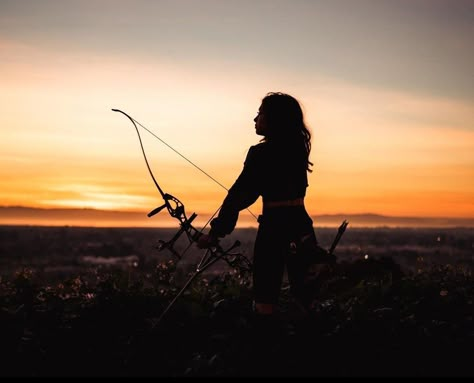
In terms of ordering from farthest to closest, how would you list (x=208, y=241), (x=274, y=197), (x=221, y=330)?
(x=221, y=330)
(x=274, y=197)
(x=208, y=241)

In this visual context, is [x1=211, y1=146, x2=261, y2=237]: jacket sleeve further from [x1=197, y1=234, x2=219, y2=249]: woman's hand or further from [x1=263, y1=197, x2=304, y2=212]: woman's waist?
[x1=263, y1=197, x2=304, y2=212]: woman's waist

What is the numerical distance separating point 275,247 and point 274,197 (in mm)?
589

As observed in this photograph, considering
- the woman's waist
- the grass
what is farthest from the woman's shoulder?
the grass

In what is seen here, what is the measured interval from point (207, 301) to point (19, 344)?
2743 mm

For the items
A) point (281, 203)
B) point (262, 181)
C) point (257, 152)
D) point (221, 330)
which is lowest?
point (221, 330)

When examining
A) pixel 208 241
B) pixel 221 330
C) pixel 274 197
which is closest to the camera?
pixel 208 241

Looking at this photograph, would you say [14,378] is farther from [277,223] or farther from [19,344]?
[277,223]

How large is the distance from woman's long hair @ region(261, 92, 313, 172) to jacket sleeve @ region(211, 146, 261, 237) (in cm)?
34

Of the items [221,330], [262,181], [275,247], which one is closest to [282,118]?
[262,181]

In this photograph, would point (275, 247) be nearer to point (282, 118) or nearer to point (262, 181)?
point (262, 181)

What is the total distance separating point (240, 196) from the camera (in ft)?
25.4

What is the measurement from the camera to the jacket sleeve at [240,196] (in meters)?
7.70

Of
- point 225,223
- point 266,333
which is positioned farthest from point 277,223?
point 266,333

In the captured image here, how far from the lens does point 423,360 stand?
27.1 feet
